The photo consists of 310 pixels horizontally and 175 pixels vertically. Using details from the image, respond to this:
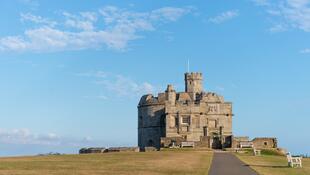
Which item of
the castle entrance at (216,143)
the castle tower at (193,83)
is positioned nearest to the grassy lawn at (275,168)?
the castle entrance at (216,143)

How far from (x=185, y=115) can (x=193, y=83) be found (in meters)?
8.69

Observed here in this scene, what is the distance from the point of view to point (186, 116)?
3438 inches

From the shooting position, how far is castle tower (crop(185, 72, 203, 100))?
93.8 metres

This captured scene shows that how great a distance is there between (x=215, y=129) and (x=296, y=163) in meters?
53.8

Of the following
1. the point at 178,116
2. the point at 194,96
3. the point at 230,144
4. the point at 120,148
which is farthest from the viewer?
the point at 194,96

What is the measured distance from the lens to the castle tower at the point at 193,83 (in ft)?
308

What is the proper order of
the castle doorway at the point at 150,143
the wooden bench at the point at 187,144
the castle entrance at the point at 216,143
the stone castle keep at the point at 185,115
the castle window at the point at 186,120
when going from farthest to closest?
the castle doorway at the point at 150,143
the castle window at the point at 186,120
the stone castle keep at the point at 185,115
the castle entrance at the point at 216,143
the wooden bench at the point at 187,144

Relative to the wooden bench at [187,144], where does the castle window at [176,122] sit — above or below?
above

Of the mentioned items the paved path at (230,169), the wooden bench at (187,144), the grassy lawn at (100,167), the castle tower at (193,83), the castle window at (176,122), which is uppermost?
the castle tower at (193,83)

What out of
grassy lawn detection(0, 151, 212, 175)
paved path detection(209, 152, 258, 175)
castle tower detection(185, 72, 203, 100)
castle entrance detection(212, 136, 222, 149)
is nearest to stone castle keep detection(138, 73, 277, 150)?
castle tower detection(185, 72, 203, 100)

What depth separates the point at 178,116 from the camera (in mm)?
86750

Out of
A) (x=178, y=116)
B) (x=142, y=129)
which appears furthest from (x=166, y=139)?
(x=142, y=129)

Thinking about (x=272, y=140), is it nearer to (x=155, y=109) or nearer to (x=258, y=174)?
(x=155, y=109)

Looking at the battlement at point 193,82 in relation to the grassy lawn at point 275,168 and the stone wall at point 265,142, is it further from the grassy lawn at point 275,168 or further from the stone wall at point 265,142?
the grassy lawn at point 275,168
